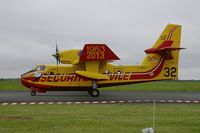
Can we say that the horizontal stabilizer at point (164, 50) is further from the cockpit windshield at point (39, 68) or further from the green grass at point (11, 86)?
the green grass at point (11, 86)

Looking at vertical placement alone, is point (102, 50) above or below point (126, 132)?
above

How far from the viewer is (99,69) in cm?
3566

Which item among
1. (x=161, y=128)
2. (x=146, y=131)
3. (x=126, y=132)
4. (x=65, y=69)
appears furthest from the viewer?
(x=65, y=69)

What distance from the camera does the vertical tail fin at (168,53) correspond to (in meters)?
37.0

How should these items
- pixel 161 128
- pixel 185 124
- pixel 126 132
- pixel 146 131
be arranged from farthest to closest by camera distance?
pixel 185 124 → pixel 161 128 → pixel 126 132 → pixel 146 131

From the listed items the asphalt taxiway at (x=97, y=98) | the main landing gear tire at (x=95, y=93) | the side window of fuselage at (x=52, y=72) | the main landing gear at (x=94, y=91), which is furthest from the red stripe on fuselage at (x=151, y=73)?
the side window of fuselage at (x=52, y=72)

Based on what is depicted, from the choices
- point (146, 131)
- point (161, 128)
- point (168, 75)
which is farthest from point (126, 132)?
point (168, 75)

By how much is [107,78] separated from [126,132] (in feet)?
72.5

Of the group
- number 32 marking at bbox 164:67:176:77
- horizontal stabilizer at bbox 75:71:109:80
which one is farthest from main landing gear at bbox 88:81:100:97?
number 32 marking at bbox 164:67:176:77

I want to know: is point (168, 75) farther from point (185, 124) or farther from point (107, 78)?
point (185, 124)

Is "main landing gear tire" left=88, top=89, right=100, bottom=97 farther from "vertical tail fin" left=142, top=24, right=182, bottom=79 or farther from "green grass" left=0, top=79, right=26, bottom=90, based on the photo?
"green grass" left=0, top=79, right=26, bottom=90

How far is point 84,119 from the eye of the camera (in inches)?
624

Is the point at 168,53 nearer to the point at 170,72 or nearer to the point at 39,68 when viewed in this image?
the point at 170,72

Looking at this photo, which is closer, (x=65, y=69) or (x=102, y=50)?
(x=102, y=50)
